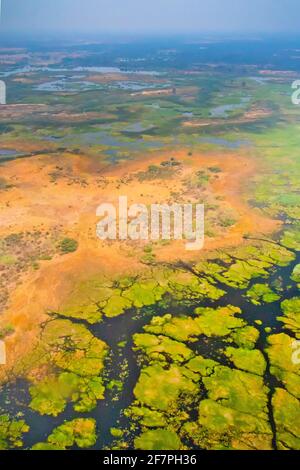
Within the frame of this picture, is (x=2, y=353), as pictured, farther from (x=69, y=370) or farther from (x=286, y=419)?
(x=286, y=419)

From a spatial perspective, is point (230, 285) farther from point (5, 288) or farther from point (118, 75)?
point (118, 75)

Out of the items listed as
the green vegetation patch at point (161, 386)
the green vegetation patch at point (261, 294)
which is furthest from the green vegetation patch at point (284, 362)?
the green vegetation patch at point (161, 386)

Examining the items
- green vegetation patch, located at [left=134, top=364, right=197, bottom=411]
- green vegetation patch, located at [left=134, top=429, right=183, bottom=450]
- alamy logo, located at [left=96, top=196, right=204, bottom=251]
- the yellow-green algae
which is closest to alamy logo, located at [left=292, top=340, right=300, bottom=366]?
green vegetation patch, located at [left=134, top=364, right=197, bottom=411]

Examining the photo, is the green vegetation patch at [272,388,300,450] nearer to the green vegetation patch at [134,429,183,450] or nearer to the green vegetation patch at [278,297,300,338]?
the green vegetation patch at [134,429,183,450]

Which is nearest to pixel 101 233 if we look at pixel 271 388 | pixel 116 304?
pixel 116 304
